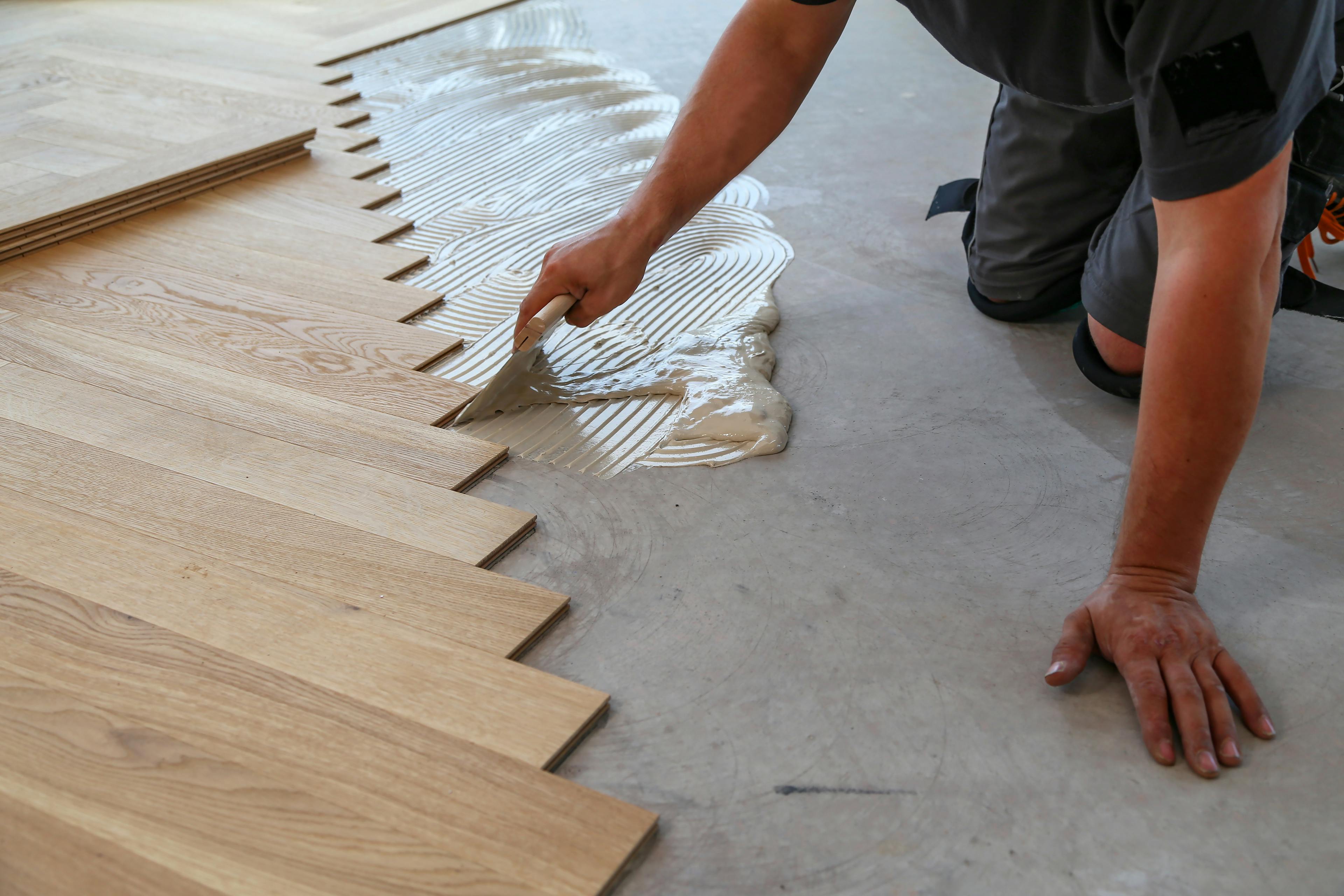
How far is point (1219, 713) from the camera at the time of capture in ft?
3.69

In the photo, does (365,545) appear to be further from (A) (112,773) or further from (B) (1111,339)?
(B) (1111,339)

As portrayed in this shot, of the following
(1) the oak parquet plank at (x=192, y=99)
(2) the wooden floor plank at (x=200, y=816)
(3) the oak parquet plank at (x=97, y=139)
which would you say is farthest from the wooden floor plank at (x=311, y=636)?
(1) the oak parquet plank at (x=192, y=99)

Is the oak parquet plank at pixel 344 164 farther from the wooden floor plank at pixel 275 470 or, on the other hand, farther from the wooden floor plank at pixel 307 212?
the wooden floor plank at pixel 275 470

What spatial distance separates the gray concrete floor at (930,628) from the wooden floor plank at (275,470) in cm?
7

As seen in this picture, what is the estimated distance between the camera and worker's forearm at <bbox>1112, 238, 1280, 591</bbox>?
43.6 inches

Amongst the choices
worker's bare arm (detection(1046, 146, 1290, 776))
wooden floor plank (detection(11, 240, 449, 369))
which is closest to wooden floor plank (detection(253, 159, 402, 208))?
wooden floor plank (detection(11, 240, 449, 369))

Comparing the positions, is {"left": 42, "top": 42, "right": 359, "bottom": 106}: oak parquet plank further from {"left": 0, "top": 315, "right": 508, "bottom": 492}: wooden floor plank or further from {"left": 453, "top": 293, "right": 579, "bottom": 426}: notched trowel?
{"left": 453, "top": 293, "right": 579, "bottom": 426}: notched trowel

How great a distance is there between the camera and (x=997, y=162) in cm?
206

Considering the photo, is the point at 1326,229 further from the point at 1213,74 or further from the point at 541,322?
the point at 541,322

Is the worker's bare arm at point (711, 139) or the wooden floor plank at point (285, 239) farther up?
the worker's bare arm at point (711, 139)

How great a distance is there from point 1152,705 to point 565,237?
5.53 ft

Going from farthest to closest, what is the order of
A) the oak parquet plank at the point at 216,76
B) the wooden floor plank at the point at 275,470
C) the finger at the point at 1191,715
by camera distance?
the oak parquet plank at the point at 216,76 → the wooden floor plank at the point at 275,470 → the finger at the point at 1191,715

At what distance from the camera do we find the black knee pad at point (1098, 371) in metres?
1.71

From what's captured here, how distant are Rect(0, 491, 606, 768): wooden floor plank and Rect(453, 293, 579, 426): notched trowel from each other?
1.64 feet
